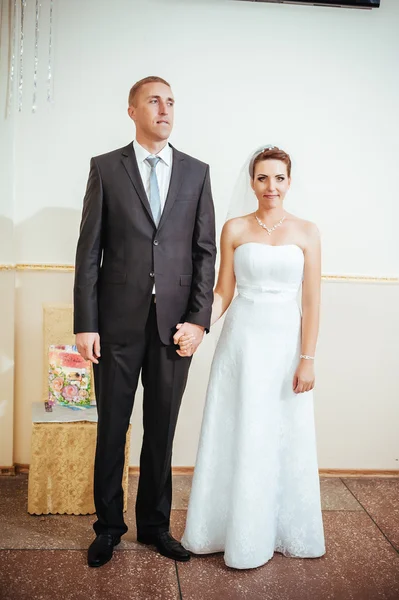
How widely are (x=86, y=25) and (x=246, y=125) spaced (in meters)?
0.96

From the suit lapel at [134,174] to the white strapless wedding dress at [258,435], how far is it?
444 mm

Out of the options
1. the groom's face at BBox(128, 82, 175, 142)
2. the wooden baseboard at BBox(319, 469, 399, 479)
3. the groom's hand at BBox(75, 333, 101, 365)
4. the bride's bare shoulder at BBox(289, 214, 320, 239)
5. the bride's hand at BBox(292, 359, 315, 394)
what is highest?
the groom's face at BBox(128, 82, 175, 142)

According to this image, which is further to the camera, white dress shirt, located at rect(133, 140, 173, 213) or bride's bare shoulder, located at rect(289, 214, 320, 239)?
bride's bare shoulder, located at rect(289, 214, 320, 239)

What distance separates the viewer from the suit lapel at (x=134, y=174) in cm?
277

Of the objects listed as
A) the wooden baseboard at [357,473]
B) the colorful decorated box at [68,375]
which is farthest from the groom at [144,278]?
the wooden baseboard at [357,473]

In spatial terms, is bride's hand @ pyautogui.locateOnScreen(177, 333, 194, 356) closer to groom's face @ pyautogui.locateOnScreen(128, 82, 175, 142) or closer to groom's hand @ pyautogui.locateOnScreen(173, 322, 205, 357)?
groom's hand @ pyautogui.locateOnScreen(173, 322, 205, 357)

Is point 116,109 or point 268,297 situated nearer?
point 268,297

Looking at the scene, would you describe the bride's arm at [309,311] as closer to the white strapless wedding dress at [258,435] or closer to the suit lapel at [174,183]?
the white strapless wedding dress at [258,435]

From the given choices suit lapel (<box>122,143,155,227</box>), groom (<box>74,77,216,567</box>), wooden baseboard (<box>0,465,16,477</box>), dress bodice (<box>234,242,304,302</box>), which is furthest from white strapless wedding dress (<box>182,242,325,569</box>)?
wooden baseboard (<box>0,465,16,477</box>)

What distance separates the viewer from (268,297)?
2.92m

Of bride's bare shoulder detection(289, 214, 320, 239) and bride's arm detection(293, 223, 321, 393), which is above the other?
bride's bare shoulder detection(289, 214, 320, 239)

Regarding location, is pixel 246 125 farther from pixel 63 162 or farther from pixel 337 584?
pixel 337 584

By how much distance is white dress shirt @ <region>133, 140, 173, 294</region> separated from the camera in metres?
2.82

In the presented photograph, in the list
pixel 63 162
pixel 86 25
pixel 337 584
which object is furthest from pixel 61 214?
pixel 337 584
